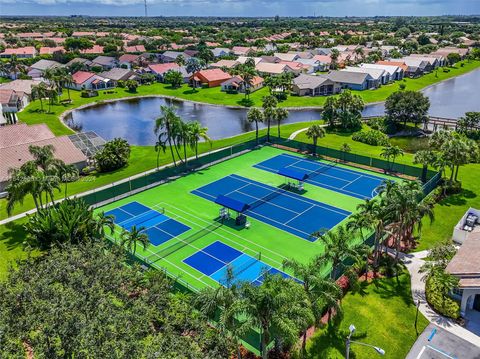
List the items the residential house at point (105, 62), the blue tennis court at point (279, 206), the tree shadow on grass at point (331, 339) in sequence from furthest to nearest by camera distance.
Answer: the residential house at point (105, 62) → the blue tennis court at point (279, 206) → the tree shadow on grass at point (331, 339)

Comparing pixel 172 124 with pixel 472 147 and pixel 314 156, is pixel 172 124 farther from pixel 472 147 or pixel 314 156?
pixel 472 147

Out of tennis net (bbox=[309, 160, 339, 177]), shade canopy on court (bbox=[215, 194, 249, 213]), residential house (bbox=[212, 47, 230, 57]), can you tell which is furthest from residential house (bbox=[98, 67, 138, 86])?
shade canopy on court (bbox=[215, 194, 249, 213])

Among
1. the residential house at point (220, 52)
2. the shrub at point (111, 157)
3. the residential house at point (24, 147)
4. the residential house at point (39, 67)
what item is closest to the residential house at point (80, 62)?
the residential house at point (39, 67)

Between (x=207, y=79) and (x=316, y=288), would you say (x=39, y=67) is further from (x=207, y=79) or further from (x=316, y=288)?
(x=316, y=288)

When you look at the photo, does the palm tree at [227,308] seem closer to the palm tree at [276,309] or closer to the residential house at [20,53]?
the palm tree at [276,309]

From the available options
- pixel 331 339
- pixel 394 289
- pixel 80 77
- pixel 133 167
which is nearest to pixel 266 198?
pixel 394 289
